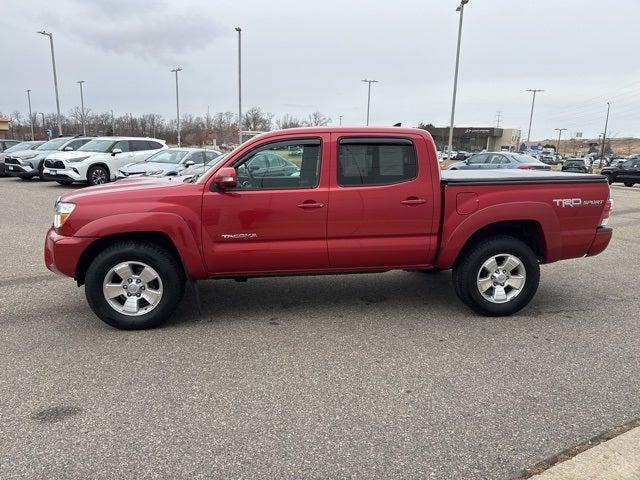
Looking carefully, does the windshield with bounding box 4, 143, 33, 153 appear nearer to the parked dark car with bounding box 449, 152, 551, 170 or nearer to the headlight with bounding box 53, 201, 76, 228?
the parked dark car with bounding box 449, 152, 551, 170

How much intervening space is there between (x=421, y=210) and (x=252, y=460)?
2.84 meters

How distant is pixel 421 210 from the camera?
479 centimetres

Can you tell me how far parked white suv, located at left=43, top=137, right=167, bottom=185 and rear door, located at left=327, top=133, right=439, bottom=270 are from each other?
13635 millimetres

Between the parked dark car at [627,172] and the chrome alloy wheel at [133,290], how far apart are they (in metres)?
24.5

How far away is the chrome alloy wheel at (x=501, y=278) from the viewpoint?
499 centimetres

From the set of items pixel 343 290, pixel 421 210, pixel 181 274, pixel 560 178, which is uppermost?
pixel 560 178

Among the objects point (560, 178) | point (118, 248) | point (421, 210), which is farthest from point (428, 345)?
point (118, 248)

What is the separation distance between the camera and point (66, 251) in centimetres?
441

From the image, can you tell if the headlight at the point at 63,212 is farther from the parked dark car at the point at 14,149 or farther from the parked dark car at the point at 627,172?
the parked dark car at the point at 627,172

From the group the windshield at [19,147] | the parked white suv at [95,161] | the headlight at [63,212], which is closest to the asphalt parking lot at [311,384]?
the headlight at [63,212]

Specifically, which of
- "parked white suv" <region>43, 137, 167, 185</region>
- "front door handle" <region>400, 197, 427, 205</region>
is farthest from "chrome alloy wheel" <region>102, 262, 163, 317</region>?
"parked white suv" <region>43, 137, 167, 185</region>

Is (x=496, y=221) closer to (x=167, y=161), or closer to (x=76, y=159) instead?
(x=167, y=161)

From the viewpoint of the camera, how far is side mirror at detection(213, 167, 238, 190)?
439 cm

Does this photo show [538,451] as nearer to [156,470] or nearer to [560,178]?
[156,470]
